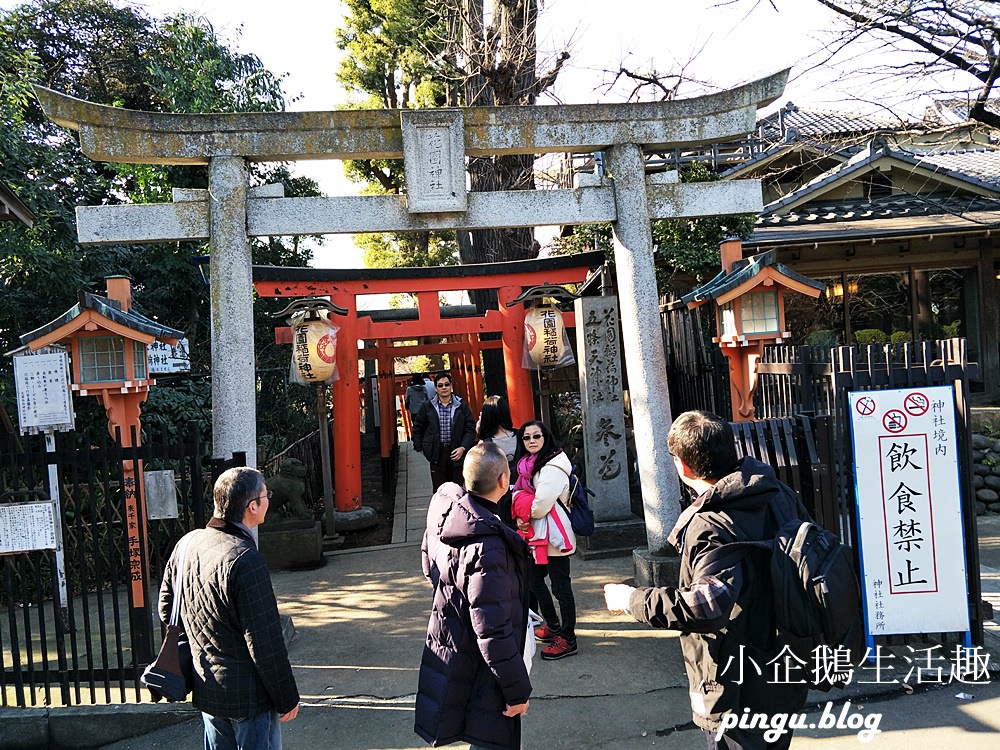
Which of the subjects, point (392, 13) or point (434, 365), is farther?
point (434, 365)

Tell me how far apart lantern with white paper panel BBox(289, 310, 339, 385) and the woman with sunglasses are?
15.1 ft

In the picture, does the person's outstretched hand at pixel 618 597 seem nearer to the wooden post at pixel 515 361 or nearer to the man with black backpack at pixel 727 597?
the man with black backpack at pixel 727 597

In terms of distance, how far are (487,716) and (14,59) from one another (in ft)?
32.8

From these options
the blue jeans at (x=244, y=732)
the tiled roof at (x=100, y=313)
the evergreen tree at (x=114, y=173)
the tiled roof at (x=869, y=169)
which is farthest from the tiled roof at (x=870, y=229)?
the blue jeans at (x=244, y=732)

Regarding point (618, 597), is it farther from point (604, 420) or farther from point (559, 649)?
point (604, 420)

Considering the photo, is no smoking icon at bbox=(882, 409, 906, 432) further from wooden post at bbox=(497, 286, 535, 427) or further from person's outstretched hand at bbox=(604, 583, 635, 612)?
wooden post at bbox=(497, 286, 535, 427)

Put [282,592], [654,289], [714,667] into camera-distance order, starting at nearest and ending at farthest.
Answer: [714,667] < [654,289] < [282,592]

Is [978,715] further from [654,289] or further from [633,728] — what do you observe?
[654,289]

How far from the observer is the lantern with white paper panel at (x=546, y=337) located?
9094mm

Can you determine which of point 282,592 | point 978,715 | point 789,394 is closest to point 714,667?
point 978,715

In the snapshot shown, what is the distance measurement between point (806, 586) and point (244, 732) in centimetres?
220

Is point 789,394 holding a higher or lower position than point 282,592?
higher

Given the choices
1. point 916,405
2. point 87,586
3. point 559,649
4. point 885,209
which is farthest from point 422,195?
point 885,209

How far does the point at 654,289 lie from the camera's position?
21.5ft
